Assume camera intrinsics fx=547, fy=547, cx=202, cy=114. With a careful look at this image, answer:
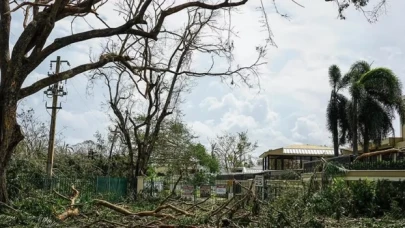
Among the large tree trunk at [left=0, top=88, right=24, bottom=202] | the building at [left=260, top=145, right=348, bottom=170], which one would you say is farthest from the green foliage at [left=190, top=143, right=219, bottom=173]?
the large tree trunk at [left=0, top=88, right=24, bottom=202]

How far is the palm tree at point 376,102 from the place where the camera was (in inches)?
1350

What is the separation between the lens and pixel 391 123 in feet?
115

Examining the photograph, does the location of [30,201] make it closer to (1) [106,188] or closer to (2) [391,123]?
(1) [106,188]

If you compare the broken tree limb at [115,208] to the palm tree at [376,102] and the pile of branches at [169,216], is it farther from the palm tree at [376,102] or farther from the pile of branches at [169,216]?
the palm tree at [376,102]

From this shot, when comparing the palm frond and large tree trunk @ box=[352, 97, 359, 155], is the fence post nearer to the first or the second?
large tree trunk @ box=[352, 97, 359, 155]

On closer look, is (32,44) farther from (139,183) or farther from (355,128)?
(355,128)

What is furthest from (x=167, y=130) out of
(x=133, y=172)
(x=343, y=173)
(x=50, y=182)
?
(x=343, y=173)

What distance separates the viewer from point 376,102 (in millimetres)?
34562

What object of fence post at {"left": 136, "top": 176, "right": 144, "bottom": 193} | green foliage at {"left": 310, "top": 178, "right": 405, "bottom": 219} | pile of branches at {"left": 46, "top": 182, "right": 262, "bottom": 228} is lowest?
pile of branches at {"left": 46, "top": 182, "right": 262, "bottom": 228}

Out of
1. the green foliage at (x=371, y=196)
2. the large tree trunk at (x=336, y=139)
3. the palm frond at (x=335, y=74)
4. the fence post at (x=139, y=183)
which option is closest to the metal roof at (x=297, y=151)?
the large tree trunk at (x=336, y=139)

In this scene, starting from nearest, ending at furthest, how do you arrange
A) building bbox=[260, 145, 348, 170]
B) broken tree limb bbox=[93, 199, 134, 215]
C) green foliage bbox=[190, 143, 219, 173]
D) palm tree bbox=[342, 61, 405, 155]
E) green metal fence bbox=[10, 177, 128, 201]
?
broken tree limb bbox=[93, 199, 134, 215] < green metal fence bbox=[10, 177, 128, 201] < palm tree bbox=[342, 61, 405, 155] < building bbox=[260, 145, 348, 170] < green foliage bbox=[190, 143, 219, 173]

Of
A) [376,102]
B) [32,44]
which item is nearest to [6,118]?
[32,44]

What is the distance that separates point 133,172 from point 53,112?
553 cm

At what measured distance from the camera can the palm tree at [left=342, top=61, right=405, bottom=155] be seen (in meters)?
34.3
